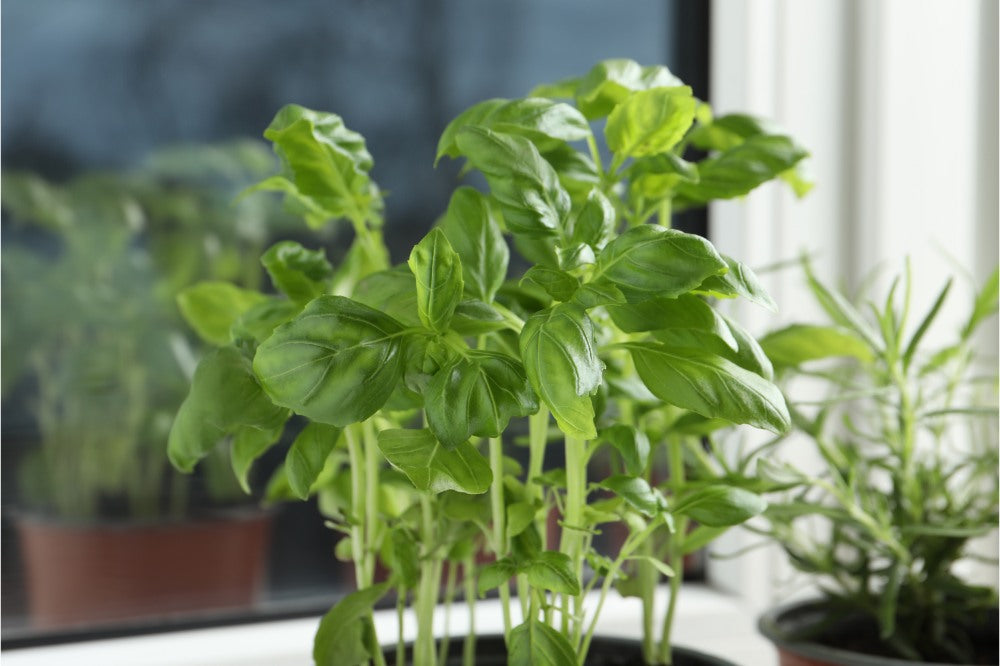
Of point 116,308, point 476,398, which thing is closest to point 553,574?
point 476,398

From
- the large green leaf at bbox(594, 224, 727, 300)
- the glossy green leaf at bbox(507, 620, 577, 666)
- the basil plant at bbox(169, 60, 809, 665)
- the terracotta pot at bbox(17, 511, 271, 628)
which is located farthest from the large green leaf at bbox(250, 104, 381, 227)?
the terracotta pot at bbox(17, 511, 271, 628)

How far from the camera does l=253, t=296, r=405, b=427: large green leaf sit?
57 centimetres

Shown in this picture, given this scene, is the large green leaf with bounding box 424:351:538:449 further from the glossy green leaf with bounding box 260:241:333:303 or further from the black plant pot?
the black plant pot

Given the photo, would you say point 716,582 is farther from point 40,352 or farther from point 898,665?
point 40,352

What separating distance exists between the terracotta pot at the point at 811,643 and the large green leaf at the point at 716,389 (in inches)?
Result: 12.6

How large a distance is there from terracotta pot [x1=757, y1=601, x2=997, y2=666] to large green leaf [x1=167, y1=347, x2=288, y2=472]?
0.48 m

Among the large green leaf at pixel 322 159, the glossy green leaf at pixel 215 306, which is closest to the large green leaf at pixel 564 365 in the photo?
the large green leaf at pixel 322 159

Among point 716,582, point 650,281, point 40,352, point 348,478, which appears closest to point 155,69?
point 40,352

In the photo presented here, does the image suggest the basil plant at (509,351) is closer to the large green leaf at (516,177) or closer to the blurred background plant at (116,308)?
the large green leaf at (516,177)

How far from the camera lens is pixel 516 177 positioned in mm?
644

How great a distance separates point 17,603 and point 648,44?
40.7 inches

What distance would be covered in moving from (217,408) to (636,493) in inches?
10.8

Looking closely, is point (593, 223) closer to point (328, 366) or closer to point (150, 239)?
point (328, 366)

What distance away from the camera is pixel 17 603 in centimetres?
114
